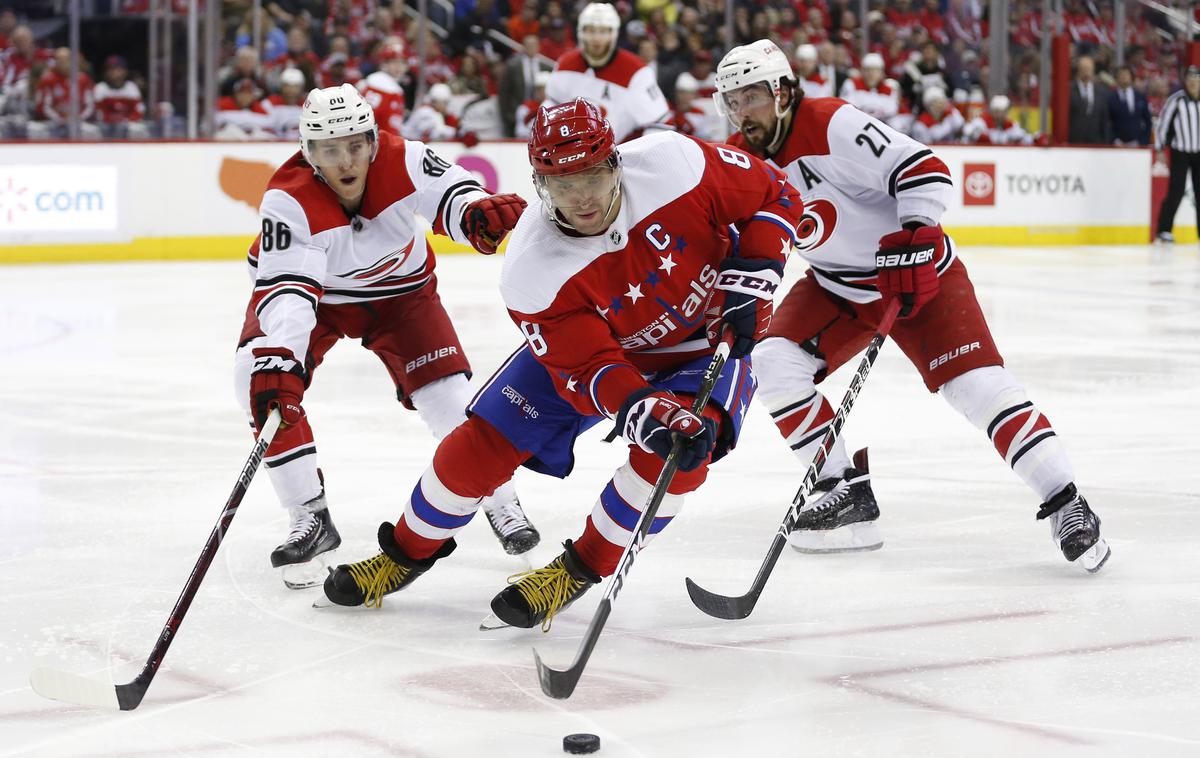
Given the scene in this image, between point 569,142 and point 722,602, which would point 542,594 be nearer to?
point 722,602

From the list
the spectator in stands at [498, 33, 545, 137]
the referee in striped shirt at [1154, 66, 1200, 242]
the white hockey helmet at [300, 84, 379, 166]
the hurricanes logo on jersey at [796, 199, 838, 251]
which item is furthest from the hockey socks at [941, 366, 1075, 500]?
the referee in striped shirt at [1154, 66, 1200, 242]

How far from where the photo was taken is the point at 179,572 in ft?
10.8

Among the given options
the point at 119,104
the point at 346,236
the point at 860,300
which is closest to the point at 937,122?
the point at 119,104

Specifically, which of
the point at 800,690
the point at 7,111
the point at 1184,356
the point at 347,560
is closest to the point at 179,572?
the point at 347,560

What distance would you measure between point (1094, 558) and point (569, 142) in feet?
4.60

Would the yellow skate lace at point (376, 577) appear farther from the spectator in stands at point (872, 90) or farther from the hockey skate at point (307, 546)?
the spectator in stands at point (872, 90)

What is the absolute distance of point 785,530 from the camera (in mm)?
3082

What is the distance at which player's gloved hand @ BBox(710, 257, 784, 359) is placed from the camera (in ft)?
9.16

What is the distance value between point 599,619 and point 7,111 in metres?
8.43

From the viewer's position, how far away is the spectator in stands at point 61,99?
9.93m

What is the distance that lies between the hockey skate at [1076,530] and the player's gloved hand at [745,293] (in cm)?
84

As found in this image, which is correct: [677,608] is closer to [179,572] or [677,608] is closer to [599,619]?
[599,619]

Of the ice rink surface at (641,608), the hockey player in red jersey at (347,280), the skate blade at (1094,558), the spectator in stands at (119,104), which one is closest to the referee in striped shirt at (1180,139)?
the ice rink surface at (641,608)

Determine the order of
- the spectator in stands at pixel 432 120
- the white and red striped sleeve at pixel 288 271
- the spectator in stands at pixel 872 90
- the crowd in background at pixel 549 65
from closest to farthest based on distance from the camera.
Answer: the white and red striped sleeve at pixel 288 271, the crowd in background at pixel 549 65, the spectator in stands at pixel 432 120, the spectator in stands at pixel 872 90
